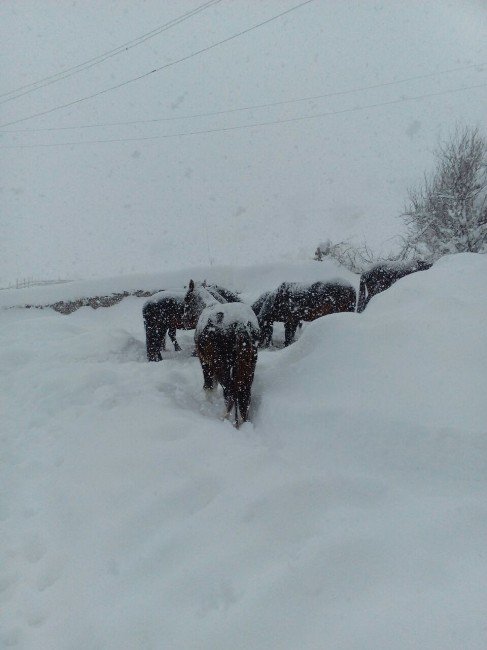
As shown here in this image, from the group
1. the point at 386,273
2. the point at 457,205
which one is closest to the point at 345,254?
the point at 457,205

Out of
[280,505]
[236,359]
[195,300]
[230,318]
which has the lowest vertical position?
[280,505]

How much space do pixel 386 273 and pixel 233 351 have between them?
4.24 metres

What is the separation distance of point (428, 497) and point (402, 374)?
123 centimetres

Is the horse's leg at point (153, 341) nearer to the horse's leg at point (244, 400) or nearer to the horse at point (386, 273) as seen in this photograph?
the horse's leg at point (244, 400)

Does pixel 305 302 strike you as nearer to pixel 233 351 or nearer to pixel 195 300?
pixel 195 300

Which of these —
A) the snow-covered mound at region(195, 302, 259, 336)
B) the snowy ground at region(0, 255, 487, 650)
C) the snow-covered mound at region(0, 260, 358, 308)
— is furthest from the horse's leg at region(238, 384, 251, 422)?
the snow-covered mound at region(0, 260, 358, 308)

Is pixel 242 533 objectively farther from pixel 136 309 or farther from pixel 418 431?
pixel 136 309

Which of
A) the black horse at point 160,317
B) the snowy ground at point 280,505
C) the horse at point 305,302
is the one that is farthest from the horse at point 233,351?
the horse at point 305,302

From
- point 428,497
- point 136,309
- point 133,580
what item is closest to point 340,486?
point 428,497

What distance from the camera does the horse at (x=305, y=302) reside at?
6.74 metres

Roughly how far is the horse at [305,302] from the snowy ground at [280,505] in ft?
7.75

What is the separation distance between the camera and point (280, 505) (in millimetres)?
2178

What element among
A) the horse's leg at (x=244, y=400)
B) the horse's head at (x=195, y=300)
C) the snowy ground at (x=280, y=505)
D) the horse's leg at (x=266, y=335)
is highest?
the horse's head at (x=195, y=300)

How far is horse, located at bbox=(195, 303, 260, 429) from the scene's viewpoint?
3988 millimetres
